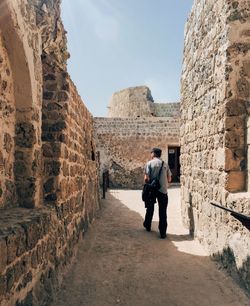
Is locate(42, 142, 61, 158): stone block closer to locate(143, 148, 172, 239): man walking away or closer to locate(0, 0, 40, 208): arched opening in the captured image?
locate(0, 0, 40, 208): arched opening

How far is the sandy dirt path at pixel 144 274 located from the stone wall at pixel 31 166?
27 cm

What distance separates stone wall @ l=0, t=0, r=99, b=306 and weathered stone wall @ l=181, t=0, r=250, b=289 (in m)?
1.85

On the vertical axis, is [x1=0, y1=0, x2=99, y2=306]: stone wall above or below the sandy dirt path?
above

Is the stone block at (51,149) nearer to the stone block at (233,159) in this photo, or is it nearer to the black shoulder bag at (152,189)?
the stone block at (233,159)

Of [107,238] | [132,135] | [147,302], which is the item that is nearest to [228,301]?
[147,302]

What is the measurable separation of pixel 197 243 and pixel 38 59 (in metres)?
3.42

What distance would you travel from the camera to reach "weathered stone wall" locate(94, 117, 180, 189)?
564 inches

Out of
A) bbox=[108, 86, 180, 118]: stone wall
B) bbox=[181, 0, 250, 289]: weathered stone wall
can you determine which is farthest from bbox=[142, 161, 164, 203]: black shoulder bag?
bbox=[108, 86, 180, 118]: stone wall

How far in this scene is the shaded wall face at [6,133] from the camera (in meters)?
2.67

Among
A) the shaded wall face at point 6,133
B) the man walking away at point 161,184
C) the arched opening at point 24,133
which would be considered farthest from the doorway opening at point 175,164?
the shaded wall face at point 6,133

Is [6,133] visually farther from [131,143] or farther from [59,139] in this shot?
[131,143]

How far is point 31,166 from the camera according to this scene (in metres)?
2.93

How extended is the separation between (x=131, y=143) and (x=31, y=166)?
11840 millimetres

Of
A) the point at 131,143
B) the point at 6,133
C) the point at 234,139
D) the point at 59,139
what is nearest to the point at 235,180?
the point at 234,139
